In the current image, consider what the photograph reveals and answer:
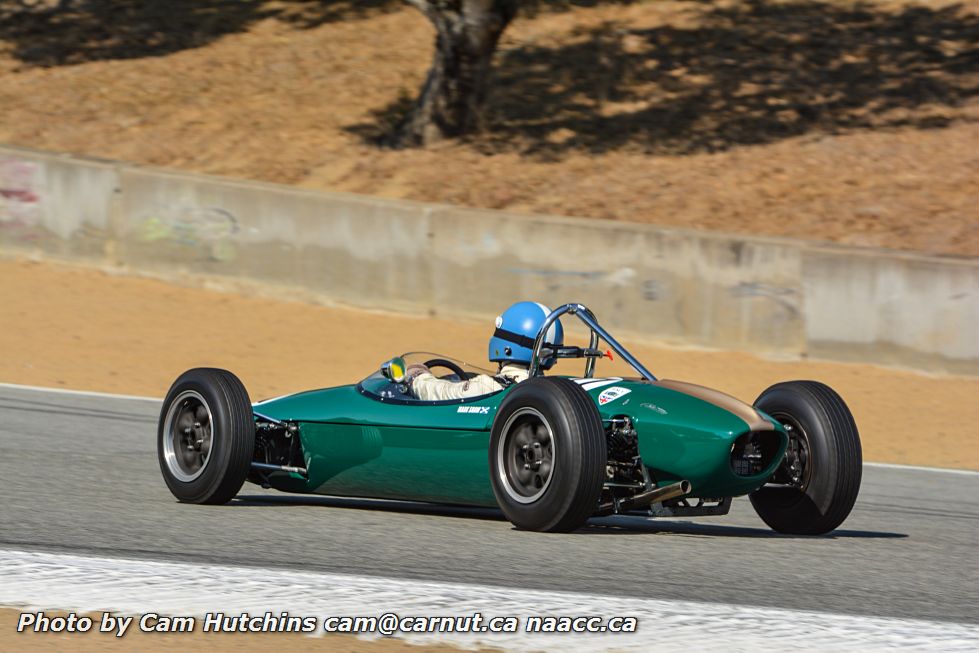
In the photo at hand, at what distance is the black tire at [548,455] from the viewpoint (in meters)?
6.29

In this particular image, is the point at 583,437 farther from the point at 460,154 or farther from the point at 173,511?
the point at 460,154

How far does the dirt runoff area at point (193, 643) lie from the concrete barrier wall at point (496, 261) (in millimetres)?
10003

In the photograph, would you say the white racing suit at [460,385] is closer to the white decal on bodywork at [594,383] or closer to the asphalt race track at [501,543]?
the white decal on bodywork at [594,383]

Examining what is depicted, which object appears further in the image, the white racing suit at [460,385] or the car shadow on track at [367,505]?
the car shadow on track at [367,505]

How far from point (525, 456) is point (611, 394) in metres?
0.50

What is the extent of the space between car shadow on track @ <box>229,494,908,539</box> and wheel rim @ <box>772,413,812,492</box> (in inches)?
11.5

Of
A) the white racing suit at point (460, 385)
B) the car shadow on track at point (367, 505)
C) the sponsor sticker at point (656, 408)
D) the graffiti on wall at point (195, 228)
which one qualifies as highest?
the sponsor sticker at point (656, 408)

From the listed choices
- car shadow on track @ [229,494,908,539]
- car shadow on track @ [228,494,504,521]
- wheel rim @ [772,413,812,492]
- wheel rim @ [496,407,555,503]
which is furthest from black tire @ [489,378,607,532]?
wheel rim @ [772,413,812,492]

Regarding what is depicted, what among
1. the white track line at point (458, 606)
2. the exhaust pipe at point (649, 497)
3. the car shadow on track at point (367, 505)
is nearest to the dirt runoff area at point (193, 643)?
the white track line at point (458, 606)

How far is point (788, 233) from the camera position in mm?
16703

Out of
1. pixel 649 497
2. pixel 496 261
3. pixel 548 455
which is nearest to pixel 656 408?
pixel 649 497

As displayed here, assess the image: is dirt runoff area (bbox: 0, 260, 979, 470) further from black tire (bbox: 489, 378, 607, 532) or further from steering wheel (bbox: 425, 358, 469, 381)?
black tire (bbox: 489, 378, 607, 532)

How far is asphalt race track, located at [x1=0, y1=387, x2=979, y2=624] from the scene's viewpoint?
567 cm

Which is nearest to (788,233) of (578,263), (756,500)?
(578,263)
